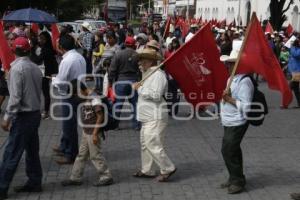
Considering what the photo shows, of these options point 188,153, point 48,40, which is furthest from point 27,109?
point 48,40

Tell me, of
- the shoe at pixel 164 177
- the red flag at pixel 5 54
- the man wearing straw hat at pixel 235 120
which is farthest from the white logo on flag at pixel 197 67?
the red flag at pixel 5 54

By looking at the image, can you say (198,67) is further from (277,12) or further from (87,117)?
(277,12)

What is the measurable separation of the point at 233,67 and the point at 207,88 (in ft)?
2.89

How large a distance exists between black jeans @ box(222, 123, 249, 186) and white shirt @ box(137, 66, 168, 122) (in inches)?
34.7

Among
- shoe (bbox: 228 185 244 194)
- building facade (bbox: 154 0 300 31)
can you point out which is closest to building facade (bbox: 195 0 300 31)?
building facade (bbox: 154 0 300 31)

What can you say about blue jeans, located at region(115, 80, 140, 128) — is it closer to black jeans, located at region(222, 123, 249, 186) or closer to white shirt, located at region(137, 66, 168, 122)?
white shirt, located at region(137, 66, 168, 122)

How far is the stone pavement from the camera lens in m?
7.23

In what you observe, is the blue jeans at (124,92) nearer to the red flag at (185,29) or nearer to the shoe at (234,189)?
the shoe at (234,189)

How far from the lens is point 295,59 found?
15.9 meters

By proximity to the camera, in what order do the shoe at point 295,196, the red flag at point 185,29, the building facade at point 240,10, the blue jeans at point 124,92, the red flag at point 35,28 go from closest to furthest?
the shoe at point 295,196, the blue jeans at point 124,92, the red flag at point 35,28, the red flag at point 185,29, the building facade at point 240,10

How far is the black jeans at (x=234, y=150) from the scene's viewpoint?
7.17 m

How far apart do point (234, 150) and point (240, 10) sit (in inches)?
2515

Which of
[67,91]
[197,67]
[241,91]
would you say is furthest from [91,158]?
[241,91]

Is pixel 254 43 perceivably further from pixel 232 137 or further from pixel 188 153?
pixel 188 153
